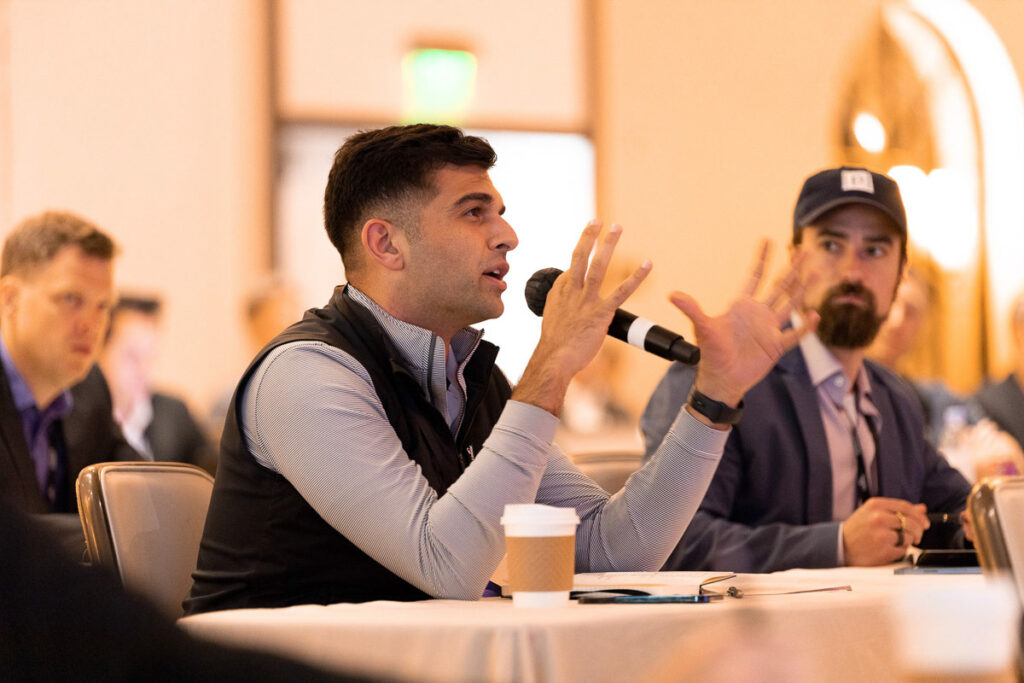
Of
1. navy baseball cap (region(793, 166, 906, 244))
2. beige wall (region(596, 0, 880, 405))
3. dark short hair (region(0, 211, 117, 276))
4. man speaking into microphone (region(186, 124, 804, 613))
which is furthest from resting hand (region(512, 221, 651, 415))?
beige wall (region(596, 0, 880, 405))

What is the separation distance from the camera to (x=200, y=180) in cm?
730

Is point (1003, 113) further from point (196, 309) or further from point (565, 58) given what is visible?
point (196, 309)

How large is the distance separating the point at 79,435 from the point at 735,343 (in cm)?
193

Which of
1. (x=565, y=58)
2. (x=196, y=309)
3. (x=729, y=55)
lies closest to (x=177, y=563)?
(x=196, y=309)

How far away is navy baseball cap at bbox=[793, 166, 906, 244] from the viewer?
2703 mm

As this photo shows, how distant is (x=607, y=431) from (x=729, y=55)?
9.34ft

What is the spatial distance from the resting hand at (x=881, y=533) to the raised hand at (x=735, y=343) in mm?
348

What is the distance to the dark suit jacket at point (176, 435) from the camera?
5.03 m

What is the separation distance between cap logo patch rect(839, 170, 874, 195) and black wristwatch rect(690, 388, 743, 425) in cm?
104

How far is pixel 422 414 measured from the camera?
1821 mm

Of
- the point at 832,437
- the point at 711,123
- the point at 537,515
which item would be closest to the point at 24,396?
the point at 832,437

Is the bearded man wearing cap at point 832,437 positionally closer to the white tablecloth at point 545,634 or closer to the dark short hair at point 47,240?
the white tablecloth at point 545,634

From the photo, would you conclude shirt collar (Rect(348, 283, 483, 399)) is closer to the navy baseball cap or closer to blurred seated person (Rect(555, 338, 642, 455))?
the navy baseball cap

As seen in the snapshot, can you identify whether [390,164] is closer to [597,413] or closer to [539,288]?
[539,288]
